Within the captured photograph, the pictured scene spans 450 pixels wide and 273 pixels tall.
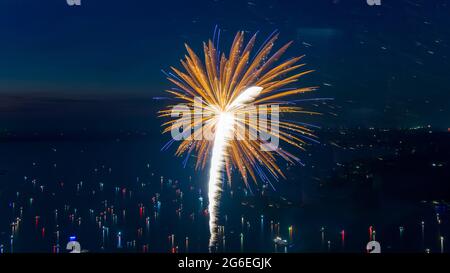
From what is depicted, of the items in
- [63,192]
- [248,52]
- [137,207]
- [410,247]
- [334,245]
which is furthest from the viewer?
[63,192]

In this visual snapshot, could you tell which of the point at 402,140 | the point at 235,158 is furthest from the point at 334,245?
the point at 235,158

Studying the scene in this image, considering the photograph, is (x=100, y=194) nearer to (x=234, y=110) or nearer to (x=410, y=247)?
(x=410, y=247)

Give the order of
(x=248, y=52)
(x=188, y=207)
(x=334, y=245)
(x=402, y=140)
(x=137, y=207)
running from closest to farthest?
(x=248, y=52) → (x=402, y=140) → (x=334, y=245) → (x=188, y=207) → (x=137, y=207)

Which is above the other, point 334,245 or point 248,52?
point 248,52
